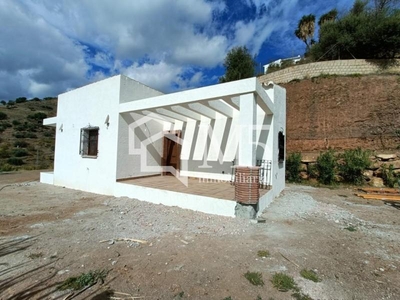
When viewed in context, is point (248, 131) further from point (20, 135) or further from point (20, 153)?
point (20, 135)

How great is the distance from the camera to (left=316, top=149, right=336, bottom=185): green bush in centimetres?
1020

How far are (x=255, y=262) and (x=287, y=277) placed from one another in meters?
0.48

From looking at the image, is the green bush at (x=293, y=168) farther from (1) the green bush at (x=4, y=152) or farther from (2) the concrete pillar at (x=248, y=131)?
(1) the green bush at (x=4, y=152)

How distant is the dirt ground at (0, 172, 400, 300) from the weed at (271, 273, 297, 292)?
9 centimetres

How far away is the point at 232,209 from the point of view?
4.71 m

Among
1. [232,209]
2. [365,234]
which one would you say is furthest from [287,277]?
[365,234]

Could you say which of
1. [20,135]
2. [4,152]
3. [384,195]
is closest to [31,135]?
[20,135]

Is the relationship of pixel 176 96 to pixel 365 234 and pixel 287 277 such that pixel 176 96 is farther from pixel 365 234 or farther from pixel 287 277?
pixel 365 234

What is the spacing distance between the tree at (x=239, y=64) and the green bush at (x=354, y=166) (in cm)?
1268

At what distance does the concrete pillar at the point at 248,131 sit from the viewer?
4504 millimetres

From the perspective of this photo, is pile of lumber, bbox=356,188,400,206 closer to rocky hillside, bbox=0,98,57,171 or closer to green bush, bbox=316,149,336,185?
green bush, bbox=316,149,336,185

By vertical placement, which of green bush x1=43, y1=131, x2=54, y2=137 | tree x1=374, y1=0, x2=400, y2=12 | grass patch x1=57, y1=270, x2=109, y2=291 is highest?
tree x1=374, y1=0, x2=400, y2=12

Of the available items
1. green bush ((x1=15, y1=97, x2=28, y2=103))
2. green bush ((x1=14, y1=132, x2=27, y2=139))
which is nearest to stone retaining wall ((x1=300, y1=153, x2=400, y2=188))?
green bush ((x1=14, y1=132, x2=27, y2=139))

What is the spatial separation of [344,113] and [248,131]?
1160 cm
